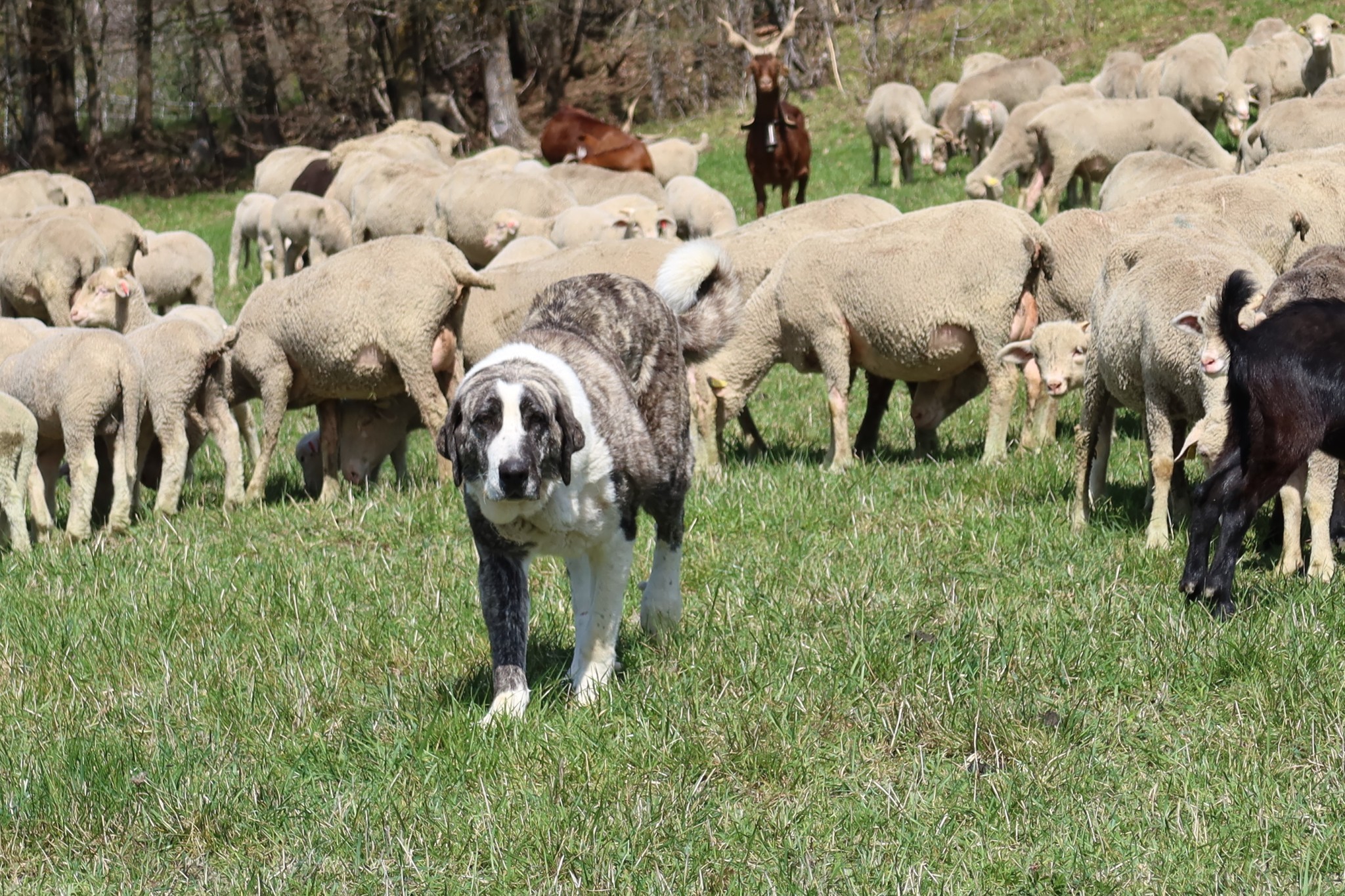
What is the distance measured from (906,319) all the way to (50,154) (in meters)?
31.7

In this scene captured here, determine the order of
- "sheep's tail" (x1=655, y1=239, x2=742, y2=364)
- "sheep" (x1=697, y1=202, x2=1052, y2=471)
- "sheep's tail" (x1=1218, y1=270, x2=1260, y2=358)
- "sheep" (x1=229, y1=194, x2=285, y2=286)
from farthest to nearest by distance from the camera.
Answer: "sheep" (x1=229, y1=194, x2=285, y2=286) → "sheep" (x1=697, y1=202, x2=1052, y2=471) → "sheep's tail" (x1=655, y1=239, x2=742, y2=364) → "sheep's tail" (x1=1218, y1=270, x2=1260, y2=358)

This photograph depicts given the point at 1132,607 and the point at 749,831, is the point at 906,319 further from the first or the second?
the point at 749,831

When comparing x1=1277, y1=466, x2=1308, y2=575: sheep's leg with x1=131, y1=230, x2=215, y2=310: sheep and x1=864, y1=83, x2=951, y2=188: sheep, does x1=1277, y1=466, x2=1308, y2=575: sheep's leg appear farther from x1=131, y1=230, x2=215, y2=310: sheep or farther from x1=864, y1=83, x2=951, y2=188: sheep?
x1=864, y1=83, x2=951, y2=188: sheep

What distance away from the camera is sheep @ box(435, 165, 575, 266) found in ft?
53.8

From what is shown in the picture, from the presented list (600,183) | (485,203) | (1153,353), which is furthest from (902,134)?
(1153,353)

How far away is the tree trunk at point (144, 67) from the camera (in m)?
32.4

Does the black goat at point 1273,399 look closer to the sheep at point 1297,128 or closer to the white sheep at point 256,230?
the sheep at point 1297,128

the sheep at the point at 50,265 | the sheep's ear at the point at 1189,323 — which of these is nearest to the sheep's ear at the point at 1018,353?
the sheep's ear at the point at 1189,323

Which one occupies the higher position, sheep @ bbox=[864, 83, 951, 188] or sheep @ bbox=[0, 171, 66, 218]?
sheep @ bbox=[864, 83, 951, 188]

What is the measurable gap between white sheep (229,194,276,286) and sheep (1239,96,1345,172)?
38.6ft

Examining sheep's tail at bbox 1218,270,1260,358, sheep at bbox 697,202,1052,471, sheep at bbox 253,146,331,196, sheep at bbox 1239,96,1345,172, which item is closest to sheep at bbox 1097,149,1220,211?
sheep at bbox 1239,96,1345,172

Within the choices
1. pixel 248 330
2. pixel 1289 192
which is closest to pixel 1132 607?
pixel 1289 192

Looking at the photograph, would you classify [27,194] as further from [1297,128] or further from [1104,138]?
[1297,128]

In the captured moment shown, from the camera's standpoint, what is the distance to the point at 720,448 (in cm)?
1029
